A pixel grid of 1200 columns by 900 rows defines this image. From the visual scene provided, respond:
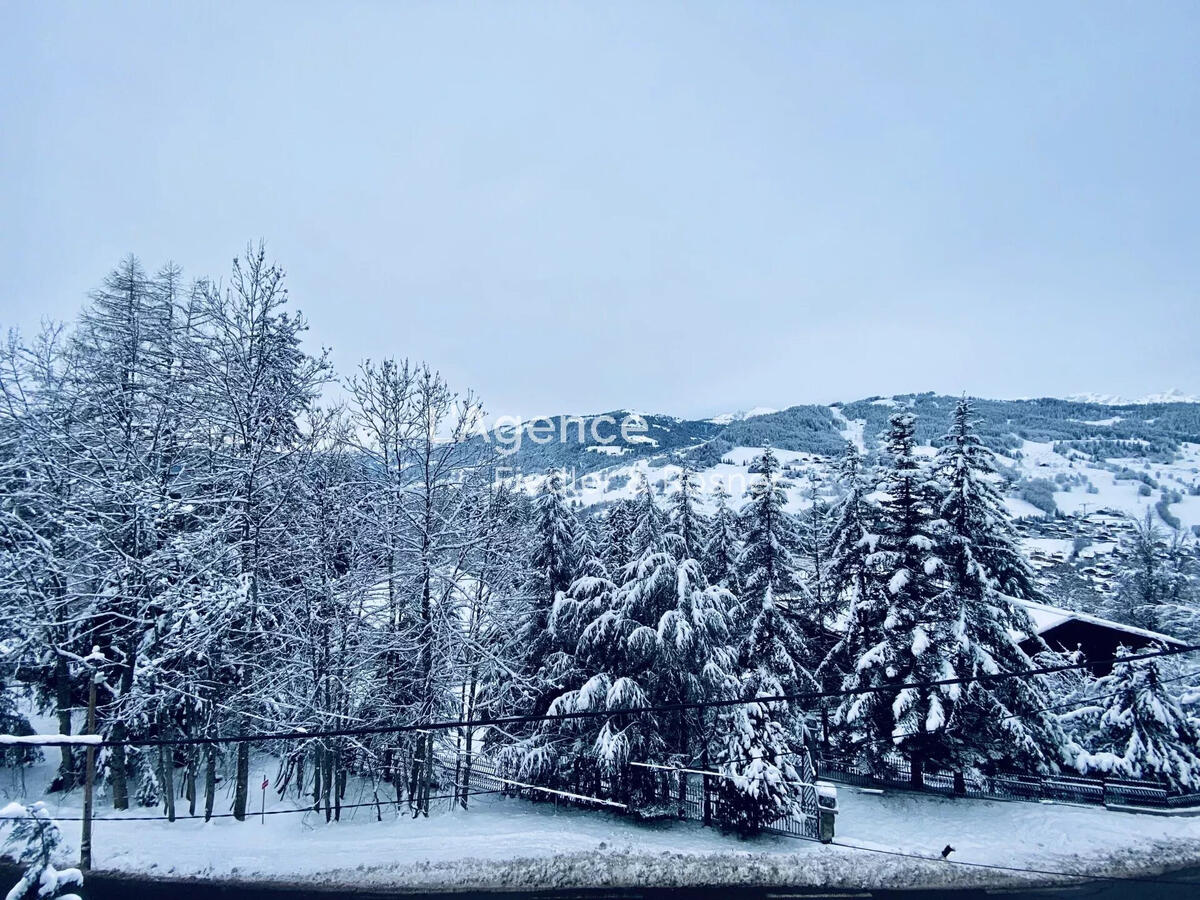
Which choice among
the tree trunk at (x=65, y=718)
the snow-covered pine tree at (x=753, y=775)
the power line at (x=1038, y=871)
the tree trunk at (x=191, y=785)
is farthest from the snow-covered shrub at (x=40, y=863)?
the power line at (x=1038, y=871)

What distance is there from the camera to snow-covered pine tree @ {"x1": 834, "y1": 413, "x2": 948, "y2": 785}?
57.9 feet

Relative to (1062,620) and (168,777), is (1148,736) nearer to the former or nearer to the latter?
(1062,620)

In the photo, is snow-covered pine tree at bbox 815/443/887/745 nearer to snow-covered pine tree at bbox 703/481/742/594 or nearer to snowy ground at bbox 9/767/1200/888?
snow-covered pine tree at bbox 703/481/742/594

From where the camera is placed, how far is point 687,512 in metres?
21.1

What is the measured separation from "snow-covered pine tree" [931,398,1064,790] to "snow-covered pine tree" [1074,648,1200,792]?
168cm

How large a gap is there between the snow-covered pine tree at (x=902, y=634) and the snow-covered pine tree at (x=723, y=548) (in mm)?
4721

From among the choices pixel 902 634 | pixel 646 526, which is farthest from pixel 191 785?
pixel 902 634

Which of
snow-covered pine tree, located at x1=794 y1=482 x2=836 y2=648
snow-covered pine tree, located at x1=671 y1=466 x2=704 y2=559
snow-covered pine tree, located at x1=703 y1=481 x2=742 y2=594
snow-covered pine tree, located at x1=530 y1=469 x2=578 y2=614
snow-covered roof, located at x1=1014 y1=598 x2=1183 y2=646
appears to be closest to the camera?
snow-covered pine tree, located at x1=530 y1=469 x2=578 y2=614

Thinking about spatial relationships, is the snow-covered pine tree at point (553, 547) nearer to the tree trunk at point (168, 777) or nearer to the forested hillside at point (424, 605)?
the forested hillside at point (424, 605)

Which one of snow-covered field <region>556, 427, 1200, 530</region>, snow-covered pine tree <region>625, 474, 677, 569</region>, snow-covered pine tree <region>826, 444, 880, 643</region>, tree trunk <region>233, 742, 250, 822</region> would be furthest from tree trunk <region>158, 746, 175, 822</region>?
snow-covered field <region>556, 427, 1200, 530</region>

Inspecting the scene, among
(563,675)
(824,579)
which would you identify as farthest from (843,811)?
(563,675)

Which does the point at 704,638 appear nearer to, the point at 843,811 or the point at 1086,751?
the point at 843,811

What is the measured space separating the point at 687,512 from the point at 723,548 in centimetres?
253

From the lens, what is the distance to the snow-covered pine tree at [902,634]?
1764 cm
